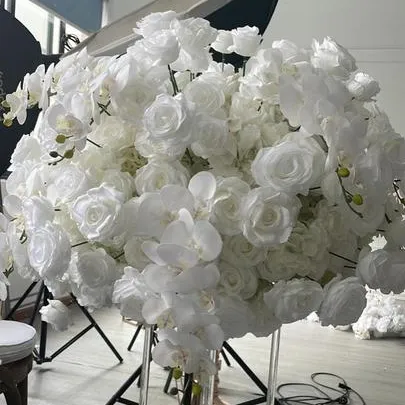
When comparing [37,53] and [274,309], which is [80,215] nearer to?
[274,309]

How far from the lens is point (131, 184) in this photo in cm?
59

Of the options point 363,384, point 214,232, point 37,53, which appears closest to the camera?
point 214,232

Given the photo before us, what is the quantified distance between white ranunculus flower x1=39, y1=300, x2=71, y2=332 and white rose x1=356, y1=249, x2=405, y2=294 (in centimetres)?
32

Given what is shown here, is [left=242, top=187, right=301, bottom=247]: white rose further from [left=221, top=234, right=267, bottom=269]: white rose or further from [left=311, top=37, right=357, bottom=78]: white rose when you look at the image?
[left=311, top=37, right=357, bottom=78]: white rose

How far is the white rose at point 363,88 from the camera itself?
2.16 feet

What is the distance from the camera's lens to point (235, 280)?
0.58m

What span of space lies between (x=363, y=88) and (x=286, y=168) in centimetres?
18

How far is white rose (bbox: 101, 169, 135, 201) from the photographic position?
1.92 feet

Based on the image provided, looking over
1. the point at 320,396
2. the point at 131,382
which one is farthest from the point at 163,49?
the point at 320,396

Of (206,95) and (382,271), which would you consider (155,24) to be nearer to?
(206,95)

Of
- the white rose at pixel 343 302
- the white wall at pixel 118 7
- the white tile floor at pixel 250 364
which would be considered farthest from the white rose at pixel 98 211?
the white wall at pixel 118 7

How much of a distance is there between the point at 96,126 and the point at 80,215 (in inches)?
4.5

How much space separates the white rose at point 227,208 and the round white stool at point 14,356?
1318 millimetres

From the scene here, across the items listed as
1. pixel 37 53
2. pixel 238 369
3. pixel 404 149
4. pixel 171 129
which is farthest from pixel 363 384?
pixel 171 129
